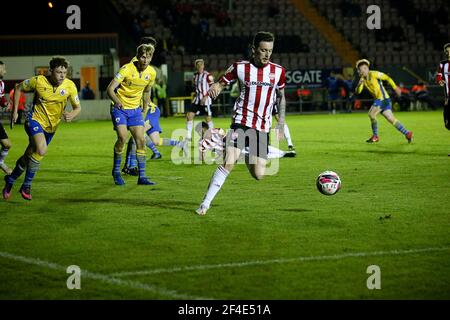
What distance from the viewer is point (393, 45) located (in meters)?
44.3

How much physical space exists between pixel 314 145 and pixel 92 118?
19.6m

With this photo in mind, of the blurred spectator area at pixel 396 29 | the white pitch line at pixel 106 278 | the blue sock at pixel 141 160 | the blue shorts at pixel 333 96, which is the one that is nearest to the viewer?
the white pitch line at pixel 106 278

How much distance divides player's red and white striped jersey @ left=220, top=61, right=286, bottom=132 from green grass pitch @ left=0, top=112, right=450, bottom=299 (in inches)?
47.1

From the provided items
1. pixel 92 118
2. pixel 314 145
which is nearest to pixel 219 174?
pixel 314 145

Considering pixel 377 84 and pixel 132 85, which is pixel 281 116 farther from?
pixel 377 84

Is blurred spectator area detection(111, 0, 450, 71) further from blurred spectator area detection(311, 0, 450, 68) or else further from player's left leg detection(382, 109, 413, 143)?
player's left leg detection(382, 109, 413, 143)

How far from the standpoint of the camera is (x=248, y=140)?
32.9ft

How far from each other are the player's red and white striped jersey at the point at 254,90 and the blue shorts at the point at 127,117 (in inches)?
130

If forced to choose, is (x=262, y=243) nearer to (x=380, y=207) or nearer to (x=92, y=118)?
(x=380, y=207)

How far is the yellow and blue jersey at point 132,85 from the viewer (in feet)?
42.7

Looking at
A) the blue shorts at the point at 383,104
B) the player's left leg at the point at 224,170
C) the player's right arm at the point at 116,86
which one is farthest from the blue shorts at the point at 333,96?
the player's left leg at the point at 224,170

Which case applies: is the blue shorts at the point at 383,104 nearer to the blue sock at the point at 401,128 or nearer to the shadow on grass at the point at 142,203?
the blue sock at the point at 401,128

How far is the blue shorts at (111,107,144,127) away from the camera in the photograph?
42.7 ft

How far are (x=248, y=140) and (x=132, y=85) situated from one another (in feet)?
12.1
